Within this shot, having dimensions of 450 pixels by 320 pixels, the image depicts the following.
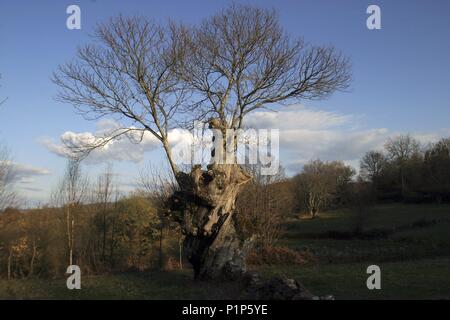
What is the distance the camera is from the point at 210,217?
16.4m

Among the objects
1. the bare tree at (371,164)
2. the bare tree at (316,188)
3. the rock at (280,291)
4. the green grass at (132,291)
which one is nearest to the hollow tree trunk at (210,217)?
the green grass at (132,291)

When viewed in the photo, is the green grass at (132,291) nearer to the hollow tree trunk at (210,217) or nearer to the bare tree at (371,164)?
the hollow tree trunk at (210,217)

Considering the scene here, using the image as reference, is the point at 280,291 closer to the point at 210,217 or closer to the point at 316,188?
the point at 210,217

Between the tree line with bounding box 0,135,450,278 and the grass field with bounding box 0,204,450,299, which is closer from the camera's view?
the grass field with bounding box 0,204,450,299

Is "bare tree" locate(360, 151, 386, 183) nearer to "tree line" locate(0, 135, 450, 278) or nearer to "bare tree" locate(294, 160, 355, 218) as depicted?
"bare tree" locate(294, 160, 355, 218)

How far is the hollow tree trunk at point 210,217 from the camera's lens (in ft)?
51.9

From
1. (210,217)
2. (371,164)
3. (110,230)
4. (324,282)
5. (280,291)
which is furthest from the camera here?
(371,164)

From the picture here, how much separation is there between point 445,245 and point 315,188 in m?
32.4

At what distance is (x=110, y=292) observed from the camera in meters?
12.6

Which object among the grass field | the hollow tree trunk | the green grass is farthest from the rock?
the hollow tree trunk

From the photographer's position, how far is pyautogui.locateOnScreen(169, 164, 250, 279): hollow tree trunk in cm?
1581

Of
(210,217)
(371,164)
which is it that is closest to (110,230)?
(210,217)

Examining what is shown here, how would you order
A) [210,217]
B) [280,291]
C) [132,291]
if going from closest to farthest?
[280,291] → [132,291] → [210,217]
